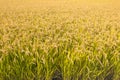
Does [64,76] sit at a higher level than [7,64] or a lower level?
lower

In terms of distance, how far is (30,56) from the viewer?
2225mm

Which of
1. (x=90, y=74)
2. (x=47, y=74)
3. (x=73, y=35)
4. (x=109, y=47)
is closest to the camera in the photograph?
(x=47, y=74)

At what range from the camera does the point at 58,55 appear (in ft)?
7.81

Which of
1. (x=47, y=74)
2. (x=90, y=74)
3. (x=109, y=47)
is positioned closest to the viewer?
(x=47, y=74)

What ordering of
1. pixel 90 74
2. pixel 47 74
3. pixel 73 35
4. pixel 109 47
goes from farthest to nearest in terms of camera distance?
pixel 73 35 → pixel 109 47 → pixel 90 74 → pixel 47 74

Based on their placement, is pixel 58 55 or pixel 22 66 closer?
pixel 22 66

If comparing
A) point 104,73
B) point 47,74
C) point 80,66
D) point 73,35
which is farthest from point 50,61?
point 73,35

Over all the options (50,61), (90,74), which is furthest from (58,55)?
(90,74)

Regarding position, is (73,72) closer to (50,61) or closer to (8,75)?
(50,61)

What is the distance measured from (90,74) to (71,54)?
0.92ft

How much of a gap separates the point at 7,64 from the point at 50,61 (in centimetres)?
39

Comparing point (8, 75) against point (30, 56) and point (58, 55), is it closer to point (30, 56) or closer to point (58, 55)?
point (30, 56)

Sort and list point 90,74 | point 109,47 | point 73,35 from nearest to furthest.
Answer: point 90,74
point 109,47
point 73,35

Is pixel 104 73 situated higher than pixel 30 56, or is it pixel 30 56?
pixel 30 56
